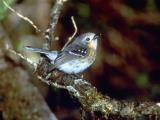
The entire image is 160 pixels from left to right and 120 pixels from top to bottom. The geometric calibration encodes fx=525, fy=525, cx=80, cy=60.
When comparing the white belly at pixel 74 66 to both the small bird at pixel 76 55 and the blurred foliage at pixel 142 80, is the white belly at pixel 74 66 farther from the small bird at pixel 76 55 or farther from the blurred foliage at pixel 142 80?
the blurred foliage at pixel 142 80

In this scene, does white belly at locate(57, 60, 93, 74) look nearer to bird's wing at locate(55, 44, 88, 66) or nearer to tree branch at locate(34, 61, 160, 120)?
bird's wing at locate(55, 44, 88, 66)

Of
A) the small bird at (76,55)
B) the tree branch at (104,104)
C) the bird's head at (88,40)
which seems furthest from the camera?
the bird's head at (88,40)

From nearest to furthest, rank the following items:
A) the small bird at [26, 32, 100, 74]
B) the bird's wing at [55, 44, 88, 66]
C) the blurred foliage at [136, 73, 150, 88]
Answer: the small bird at [26, 32, 100, 74] < the bird's wing at [55, 44, 88, 66] < the blurred foliage at [136, 73, 150, 88]

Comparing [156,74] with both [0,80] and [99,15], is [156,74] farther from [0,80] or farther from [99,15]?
[0,80]

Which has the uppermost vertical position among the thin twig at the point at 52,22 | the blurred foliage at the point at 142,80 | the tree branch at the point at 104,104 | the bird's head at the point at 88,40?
the thin twig at the point at 52,22

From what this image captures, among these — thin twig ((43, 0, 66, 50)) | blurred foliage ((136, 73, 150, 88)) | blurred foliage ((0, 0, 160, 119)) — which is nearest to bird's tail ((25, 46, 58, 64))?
thin twig ((43, 0, 66, 50))

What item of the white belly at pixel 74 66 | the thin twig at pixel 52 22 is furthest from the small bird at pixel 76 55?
the thin twig at pixel 52 22

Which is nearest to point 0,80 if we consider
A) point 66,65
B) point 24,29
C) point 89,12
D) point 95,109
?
point 66,65

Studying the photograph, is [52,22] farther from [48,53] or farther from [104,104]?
[104,104]
